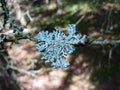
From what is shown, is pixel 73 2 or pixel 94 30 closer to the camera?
pixel 94 30

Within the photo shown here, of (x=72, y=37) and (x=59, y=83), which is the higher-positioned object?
(x=72, y=37)

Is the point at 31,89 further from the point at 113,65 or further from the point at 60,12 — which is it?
the point at 60,12

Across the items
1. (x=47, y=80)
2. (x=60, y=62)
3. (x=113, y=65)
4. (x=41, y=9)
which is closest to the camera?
(x=60, y=62)

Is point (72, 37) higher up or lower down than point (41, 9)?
higher up

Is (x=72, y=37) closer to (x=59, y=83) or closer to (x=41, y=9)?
(x=59, y=83)

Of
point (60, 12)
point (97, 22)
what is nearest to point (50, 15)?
point (60, 12)

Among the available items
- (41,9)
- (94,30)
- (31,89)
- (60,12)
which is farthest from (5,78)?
(41,9)

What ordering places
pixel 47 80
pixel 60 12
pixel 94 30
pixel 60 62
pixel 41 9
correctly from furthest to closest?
pixel 41 9 < pixel 60 12 < pixel 94 30 < pixel 47 80 < pixel 60 62

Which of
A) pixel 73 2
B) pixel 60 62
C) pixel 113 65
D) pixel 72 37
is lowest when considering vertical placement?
pixel 113 65

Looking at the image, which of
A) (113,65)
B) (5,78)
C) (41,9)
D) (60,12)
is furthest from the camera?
(41,9)
